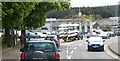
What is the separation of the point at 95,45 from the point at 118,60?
11556 millimetres

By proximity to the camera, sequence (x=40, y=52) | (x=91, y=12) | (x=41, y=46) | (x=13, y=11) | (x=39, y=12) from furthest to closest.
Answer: (x=91, y=12), (x=39, y=12), (x=13, y=11), (x=41, y=46), (x=40, y=52)

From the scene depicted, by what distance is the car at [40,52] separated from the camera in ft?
50.7

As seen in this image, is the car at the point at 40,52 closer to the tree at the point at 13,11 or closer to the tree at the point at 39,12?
the tree at the point at 13,11

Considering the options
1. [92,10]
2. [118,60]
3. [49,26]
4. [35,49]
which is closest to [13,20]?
[118,60]

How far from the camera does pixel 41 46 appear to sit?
1616 centimetres

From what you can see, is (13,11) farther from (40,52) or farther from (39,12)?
(39,12)

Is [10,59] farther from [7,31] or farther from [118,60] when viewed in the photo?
[7,31]

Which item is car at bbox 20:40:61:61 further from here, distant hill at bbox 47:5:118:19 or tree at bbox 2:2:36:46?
distant hill at bbox 47:5:118:19

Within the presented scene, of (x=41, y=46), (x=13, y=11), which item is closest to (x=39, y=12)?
(x=13, y=11)

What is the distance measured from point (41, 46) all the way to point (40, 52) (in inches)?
30.2

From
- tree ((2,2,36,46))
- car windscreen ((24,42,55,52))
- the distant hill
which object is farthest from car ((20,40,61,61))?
the distant hill

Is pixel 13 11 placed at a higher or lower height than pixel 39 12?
lower

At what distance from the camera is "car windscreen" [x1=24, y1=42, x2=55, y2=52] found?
16.0 meters

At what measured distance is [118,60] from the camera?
25.7m
